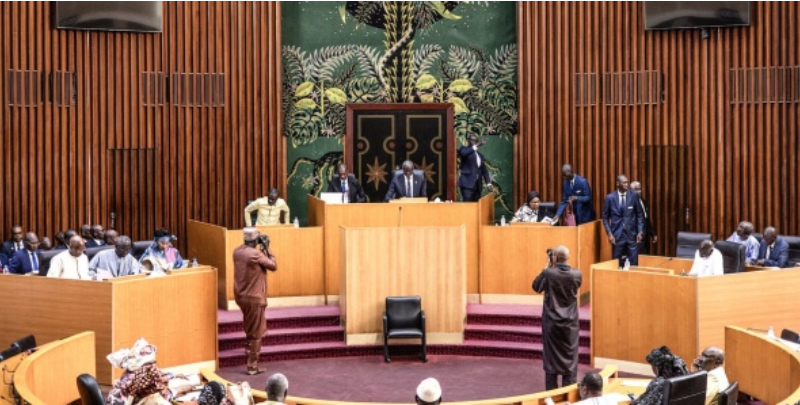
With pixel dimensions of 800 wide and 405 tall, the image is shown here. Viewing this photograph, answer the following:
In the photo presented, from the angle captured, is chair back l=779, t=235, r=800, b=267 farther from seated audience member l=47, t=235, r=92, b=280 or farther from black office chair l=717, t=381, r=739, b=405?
seated audience member l=47, t=235, r=92, b=280

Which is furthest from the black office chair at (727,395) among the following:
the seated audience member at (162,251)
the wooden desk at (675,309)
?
the seated audience member at (162,251)

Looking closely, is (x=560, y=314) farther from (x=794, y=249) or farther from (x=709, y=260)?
(x=794, y=249)

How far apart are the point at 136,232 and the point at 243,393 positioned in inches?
331

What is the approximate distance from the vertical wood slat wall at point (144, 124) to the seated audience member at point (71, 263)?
3402 millimetres

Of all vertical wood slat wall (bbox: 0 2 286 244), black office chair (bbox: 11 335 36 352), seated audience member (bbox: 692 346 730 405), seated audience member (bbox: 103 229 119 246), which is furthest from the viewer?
vertical wood slat wall (bbox: 0 2 286 244)

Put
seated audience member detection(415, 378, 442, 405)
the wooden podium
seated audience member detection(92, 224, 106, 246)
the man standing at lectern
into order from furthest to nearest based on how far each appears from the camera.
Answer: seated audience member detection(92, 224, 106, 246) < the wooden podium < the man standing at lectern < seated audience member detection(415, 378, 442, 405)

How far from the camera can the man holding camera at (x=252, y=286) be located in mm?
10669

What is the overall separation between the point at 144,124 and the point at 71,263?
4242 millimetres

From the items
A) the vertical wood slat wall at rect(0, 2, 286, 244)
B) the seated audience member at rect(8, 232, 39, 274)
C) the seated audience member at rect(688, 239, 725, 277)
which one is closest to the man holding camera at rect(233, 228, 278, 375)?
the seated audience member at rect(8, 232, 39, 274)

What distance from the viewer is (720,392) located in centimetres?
722

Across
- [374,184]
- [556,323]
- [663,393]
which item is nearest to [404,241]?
[556,323]

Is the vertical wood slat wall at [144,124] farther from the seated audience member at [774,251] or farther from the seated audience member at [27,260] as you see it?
the seated audience member at [774,251]

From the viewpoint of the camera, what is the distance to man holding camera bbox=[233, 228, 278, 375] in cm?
1067

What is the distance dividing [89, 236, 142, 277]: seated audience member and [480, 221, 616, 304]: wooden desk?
13.0 ft
